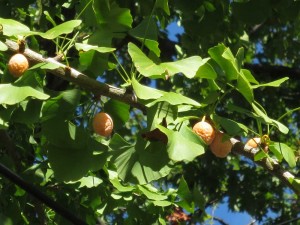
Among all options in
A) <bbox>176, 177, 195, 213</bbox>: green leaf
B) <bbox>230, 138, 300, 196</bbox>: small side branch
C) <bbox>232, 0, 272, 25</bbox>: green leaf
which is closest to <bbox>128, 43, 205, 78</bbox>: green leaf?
<bbox>230, 138, 300, 196</bbox>: small side branch

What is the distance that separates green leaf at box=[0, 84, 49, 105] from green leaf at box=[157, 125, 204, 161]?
28cm

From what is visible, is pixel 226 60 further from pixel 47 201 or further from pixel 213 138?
pixel 47 201

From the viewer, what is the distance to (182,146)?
1371 millimetres

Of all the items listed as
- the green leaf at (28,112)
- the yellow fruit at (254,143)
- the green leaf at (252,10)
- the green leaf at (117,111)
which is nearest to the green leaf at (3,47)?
the green leaf at (28,112)

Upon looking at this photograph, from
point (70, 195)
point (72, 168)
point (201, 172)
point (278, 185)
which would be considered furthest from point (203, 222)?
point (72, 168)

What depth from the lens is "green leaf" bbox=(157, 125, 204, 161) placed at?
137 cm

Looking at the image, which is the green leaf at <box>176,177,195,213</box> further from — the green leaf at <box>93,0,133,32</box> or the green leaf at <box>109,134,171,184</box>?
the green leaf at <box>93,0,133,32</box>

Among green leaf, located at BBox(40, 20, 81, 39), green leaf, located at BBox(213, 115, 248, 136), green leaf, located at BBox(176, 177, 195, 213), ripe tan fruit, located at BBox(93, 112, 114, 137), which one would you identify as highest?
green leaf, located at BBox(40, 20, 81, 39)

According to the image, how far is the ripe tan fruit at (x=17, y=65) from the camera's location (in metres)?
Answer: 1.40

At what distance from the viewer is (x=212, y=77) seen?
146 centimetres

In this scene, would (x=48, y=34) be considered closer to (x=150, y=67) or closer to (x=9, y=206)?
(x=150, y=67)

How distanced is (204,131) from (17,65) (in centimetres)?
46

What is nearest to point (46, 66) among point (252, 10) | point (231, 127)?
point (231, 127)

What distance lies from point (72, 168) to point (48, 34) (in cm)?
34
